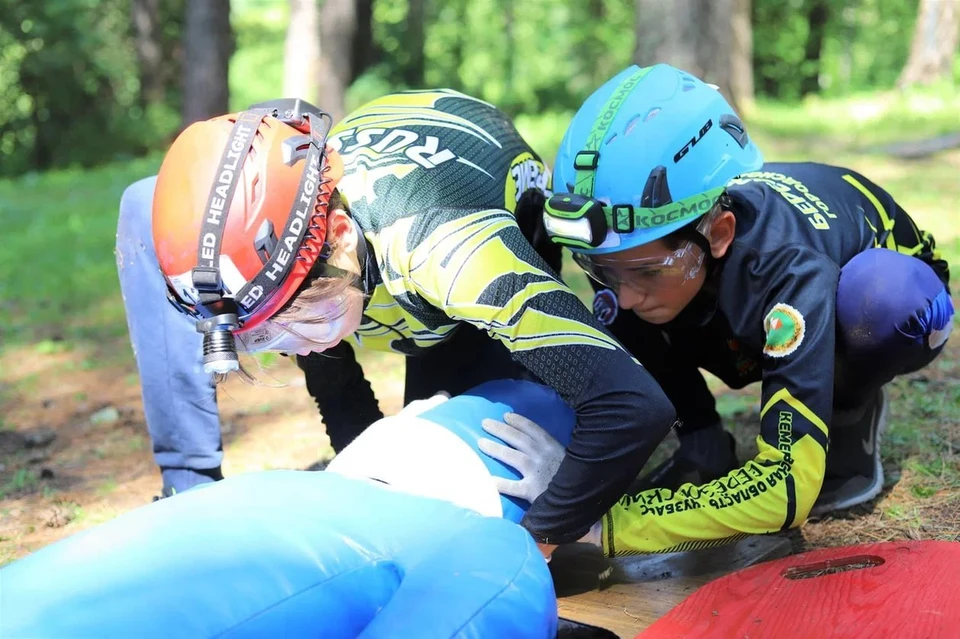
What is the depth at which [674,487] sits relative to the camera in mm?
3316

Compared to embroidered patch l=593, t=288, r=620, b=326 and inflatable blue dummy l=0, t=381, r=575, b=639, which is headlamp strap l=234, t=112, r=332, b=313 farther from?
embroidered patch l=593, t=288, r=620, b=326

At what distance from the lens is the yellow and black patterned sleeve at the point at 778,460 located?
243 cm

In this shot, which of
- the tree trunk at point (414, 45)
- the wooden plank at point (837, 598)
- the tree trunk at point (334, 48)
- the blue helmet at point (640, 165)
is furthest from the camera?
the tree trunk at point (414, 45)

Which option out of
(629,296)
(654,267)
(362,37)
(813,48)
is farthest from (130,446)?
(813,48)

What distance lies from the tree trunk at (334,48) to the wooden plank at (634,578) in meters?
11.3

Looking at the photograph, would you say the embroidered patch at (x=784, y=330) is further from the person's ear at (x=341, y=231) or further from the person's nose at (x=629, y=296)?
the person's ear at (x=341, y=231)

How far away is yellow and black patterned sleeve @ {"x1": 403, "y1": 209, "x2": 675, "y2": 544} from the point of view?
223 centimetres

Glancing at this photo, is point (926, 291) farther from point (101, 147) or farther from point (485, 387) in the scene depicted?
point (101, 147)

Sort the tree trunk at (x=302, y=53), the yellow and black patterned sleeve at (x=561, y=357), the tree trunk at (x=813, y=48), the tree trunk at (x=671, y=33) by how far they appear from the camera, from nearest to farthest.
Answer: the yellow and black patterned sleeve at (x=561, y=357) < the tree trunk at (x=671, y=33) < the tree trunk at (x=302, y=53) < the tree trunk at (x=813, y=48)

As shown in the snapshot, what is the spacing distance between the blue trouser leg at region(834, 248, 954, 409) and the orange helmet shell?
1503 millimetres

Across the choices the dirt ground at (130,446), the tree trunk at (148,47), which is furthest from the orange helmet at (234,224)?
the tree trunk at (148,47)

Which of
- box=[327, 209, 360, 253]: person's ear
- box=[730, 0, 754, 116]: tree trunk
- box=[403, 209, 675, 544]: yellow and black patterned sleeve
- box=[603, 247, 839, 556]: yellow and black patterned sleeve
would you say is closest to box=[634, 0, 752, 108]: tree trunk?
box=[730, 0, 754, 116]: tree trunk

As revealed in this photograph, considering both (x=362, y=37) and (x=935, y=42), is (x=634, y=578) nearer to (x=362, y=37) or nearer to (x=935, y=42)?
(x=935, y=42)

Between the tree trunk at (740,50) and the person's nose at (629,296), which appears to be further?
the tree trunk at (740,50)
